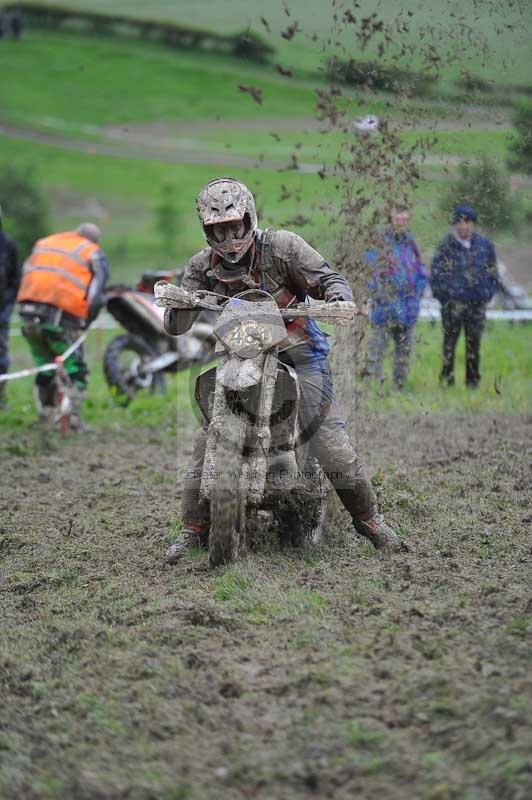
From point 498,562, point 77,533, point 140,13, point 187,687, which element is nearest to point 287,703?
point 187,687

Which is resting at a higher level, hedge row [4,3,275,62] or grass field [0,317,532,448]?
hedge row [4,3,275,62]

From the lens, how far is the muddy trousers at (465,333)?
37.3ft

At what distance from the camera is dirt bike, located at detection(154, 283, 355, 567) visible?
578 cm

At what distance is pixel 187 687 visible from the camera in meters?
4.54

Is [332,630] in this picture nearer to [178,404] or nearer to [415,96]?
[415,96]

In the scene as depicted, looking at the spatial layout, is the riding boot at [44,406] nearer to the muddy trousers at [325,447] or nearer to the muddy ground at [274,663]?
the muddy ground at [274,663]

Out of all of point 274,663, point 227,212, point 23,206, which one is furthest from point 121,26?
point 274,663

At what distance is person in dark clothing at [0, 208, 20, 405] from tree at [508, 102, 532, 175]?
672cm

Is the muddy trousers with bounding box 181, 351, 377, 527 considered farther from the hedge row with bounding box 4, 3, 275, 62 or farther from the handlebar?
the hedge row with bounding box 4, 3, 275, 62

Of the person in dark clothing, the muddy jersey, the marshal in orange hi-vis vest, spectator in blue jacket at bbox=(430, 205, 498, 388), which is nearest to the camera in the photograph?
the muddy jersey

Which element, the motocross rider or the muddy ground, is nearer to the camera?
the muddy ground

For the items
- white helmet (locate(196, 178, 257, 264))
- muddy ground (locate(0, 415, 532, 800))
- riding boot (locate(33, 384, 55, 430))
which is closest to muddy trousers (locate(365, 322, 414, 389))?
muddy ground (locate(0, 415, 532, 800))

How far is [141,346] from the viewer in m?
13.8

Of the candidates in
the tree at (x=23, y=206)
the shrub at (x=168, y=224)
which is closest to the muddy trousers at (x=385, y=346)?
the tree at (x=23, y=206)
